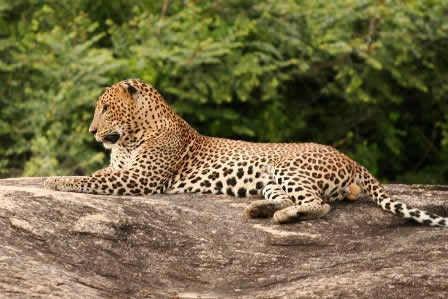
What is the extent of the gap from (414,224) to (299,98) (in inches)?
501

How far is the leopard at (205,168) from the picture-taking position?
10.4m

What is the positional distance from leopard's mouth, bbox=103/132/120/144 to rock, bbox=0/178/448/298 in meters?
1.28

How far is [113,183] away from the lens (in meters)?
10.6

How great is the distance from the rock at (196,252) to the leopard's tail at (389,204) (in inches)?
5.7

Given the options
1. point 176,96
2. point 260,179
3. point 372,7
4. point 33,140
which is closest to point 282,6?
point 372,7

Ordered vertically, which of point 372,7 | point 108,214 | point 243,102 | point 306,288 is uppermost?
point 372,7

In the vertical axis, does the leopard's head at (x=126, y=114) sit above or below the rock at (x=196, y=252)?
above

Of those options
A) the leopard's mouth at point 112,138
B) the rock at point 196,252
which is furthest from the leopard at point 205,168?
the rock at point 196,252

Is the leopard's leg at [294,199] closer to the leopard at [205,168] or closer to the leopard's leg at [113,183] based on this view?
the leopard at [205,168]

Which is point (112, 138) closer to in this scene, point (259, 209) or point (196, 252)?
point (259, 209)

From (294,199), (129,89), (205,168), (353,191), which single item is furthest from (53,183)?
(353,191)

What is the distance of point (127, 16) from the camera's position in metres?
22.4

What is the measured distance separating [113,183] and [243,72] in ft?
30.8

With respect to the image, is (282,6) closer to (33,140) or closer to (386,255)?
(33,140)
